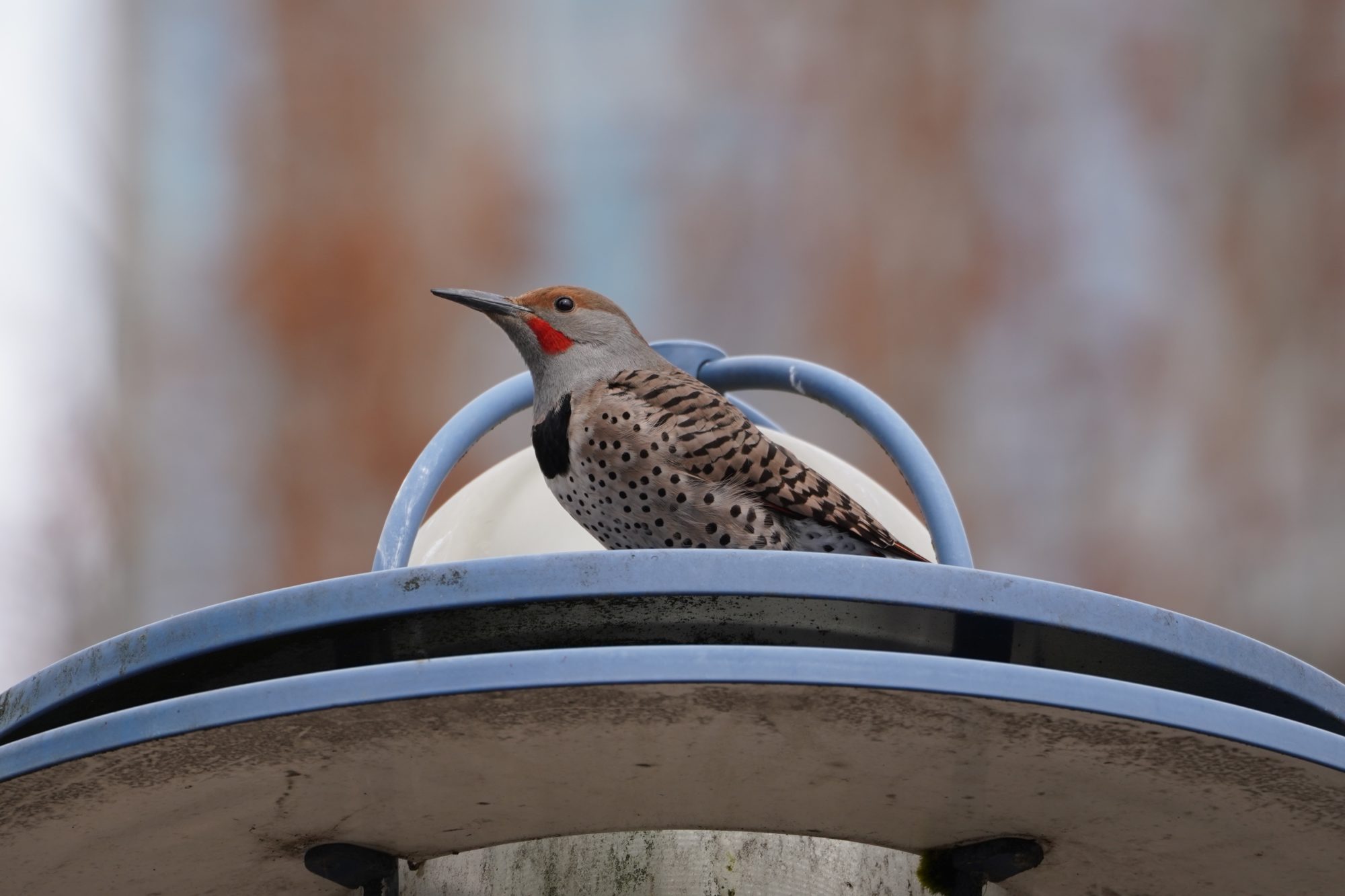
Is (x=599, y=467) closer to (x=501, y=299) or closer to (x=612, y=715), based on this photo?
(x=501, y=299)

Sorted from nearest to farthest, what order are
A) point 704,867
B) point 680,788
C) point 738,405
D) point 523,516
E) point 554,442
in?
point 680,788 < point 704,867 < point 554,442 < point 523,516 < point 738,405

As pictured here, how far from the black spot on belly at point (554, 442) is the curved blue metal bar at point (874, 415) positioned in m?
0.49

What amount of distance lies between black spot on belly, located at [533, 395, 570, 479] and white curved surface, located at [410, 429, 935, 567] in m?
0.25

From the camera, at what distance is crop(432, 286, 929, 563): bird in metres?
2.51

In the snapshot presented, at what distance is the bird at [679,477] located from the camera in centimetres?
251

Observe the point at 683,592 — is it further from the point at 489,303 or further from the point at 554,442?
the point at 489,303

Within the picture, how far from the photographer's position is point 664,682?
141cm

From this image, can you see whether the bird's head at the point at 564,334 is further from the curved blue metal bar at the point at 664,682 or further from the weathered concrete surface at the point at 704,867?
the curved blue metal bar at the point at 664,682

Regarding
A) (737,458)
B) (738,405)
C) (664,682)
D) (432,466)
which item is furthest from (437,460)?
(664,682)

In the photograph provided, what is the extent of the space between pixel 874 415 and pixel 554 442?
57 cm

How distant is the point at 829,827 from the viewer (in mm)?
1854

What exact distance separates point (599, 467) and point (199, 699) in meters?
1.12

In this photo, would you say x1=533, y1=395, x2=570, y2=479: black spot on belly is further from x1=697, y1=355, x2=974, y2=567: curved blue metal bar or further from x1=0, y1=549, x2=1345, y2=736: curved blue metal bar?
x1=0, y1=549, x2=1345, y2=736: curved blue metal bar

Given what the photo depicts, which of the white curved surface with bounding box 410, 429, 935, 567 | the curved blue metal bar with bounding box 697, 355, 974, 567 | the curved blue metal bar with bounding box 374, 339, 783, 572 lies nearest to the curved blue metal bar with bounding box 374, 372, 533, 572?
the curved blue metal bar with bounding box 374, 339, 783, 572
